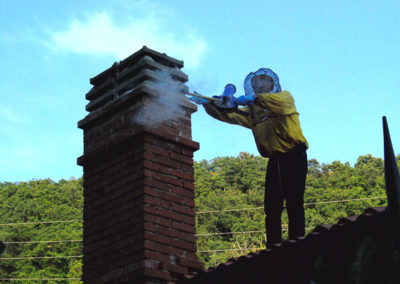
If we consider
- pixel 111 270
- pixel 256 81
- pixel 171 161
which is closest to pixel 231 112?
pixel 256 81

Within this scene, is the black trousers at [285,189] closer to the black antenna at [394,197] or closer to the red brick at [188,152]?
the red brick at [188,152]

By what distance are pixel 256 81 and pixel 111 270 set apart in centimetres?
247

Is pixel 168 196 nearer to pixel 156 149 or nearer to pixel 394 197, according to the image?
pixel 156 149

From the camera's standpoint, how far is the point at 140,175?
6.52 metres

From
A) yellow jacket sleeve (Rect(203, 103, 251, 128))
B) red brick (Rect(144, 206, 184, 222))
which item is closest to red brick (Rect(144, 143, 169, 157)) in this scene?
red brick (Rect(144, 206, 184, 222))

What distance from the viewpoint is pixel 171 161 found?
22.3ft

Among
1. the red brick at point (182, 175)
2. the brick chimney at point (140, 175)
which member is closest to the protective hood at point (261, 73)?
the brick chimney at point (140, 175)

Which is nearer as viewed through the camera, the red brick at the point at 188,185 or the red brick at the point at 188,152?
the red brick at the point at 188,185

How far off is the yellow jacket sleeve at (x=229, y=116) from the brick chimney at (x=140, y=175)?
0.33 m

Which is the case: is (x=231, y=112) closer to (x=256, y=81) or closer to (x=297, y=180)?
(x=256, y=81)

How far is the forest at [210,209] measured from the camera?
117 ft

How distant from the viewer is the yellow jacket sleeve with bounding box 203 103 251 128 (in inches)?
293

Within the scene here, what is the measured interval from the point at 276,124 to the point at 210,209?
30.1 meters

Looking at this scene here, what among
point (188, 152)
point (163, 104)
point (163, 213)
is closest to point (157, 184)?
point (163, 213)
